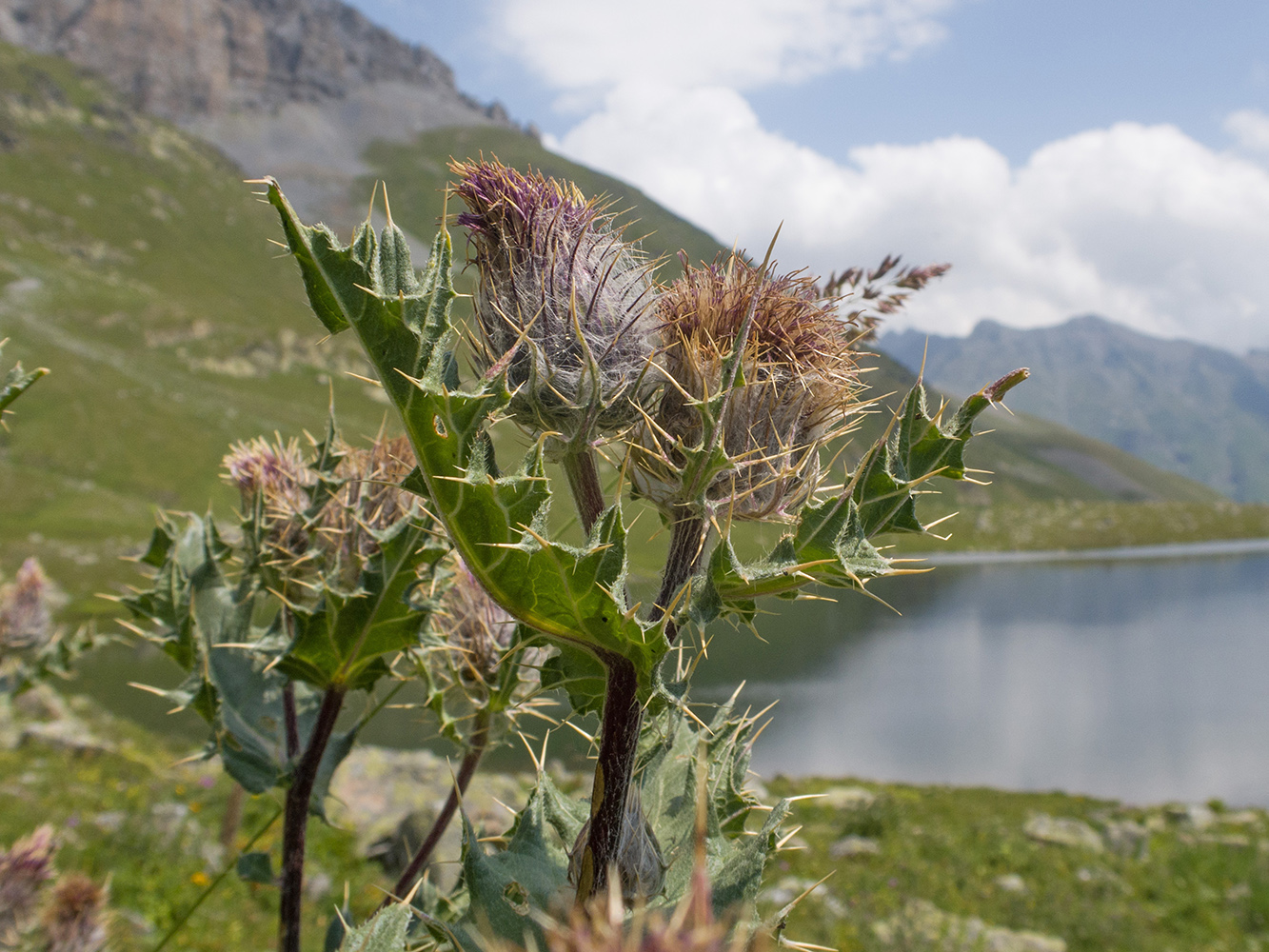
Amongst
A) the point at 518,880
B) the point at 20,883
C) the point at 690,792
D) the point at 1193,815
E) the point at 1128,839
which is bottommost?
the point at 1128,839

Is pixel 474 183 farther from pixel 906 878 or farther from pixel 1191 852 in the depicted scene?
pixel 1191 852

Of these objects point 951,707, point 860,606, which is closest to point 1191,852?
point 951,707

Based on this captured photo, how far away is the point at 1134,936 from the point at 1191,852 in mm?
5881

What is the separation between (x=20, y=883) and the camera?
11.3ft

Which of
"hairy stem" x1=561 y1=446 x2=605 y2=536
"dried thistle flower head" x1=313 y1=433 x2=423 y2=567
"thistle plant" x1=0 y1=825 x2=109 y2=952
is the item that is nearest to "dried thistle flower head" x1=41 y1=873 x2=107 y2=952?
"thistle plant" x1=0 y1=825 x2=109 y2=952

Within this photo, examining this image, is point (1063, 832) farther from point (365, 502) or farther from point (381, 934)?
point (381, 934)

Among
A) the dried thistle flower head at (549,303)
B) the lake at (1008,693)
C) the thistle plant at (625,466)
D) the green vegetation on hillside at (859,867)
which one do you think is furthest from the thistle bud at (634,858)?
the lake at (1008,693)

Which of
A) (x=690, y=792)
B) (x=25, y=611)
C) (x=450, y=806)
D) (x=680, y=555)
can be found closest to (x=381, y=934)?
(x=690, y=792)

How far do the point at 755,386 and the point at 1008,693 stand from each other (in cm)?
4773

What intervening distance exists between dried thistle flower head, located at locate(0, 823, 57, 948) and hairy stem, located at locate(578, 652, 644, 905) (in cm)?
344

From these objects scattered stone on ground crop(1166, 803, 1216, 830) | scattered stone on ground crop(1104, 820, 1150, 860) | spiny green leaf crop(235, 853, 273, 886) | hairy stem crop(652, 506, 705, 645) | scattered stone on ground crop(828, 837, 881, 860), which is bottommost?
scattered stone on ground crop(828, 837, 881, 860)

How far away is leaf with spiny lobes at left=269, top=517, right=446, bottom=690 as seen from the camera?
6.38 ft

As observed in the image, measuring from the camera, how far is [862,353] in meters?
1.70

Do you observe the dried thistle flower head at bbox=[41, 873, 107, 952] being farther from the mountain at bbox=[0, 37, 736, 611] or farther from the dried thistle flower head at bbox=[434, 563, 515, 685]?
the mountain at bbox=[0, 37, 736, 611]
